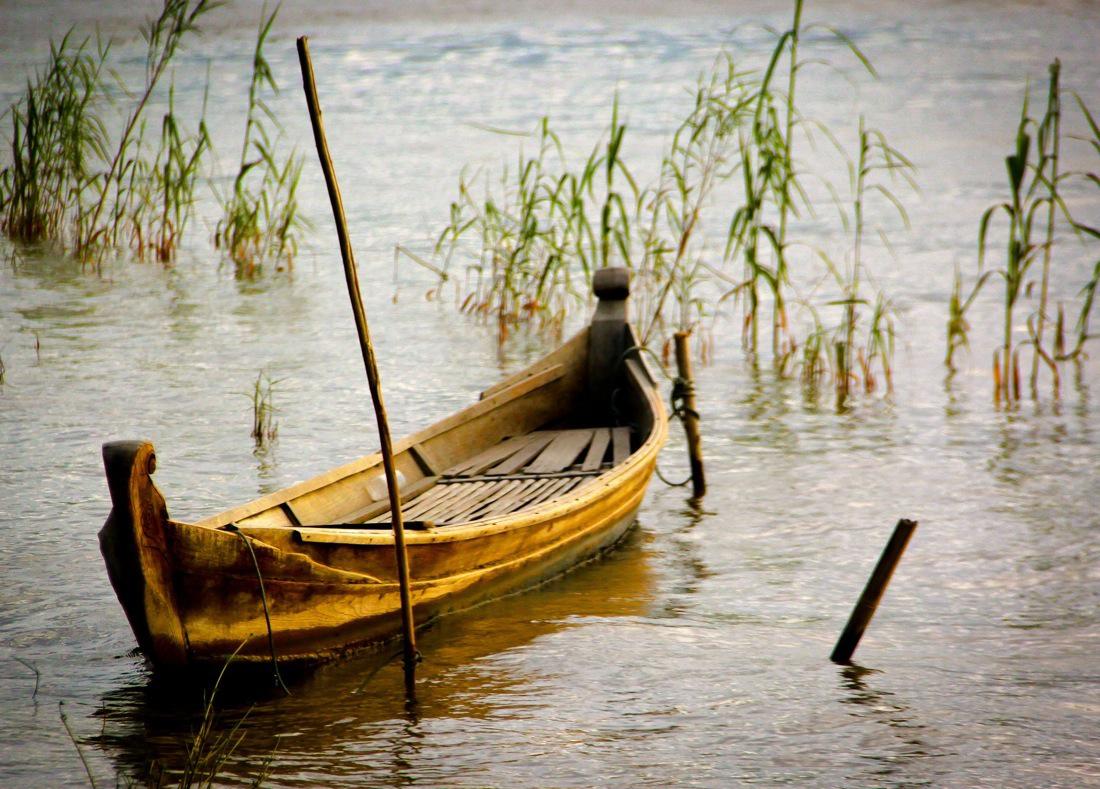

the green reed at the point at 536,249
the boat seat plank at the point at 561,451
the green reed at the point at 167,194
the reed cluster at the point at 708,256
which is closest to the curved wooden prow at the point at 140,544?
the boat seat plank at the point at 561,451

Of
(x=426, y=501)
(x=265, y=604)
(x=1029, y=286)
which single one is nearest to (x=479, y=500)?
(x=426, y=501)

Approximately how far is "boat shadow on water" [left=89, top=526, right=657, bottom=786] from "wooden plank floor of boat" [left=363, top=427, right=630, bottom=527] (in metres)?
0.53

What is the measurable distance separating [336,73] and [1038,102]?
40.5 ft

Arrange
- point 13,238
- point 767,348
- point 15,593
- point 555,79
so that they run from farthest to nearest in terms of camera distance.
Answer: point 555,79 < point 13,238 < point 767,348 < point 15,593

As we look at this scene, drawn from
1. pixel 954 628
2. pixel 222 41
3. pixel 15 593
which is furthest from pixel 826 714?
pixel 222 41

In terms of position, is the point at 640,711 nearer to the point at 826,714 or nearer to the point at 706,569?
the point at 826,714

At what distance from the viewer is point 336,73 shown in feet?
80.2

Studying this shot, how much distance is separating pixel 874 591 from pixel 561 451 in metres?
2.32

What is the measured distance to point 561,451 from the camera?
6.48m

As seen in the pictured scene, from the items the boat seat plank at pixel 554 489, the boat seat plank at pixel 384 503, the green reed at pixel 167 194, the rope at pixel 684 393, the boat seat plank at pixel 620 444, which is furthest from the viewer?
the green reed at pixel 167 194

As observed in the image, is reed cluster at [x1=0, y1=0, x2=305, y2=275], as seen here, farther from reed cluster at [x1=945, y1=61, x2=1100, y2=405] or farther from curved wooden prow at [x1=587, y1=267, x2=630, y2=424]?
reed cluster at [x1=945, y1=61, x2=1100, y2=405]

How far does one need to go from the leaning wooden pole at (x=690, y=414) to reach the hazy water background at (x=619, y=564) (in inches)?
5.8

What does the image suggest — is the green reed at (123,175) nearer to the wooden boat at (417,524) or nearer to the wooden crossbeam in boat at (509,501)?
the wooden boat at (417,524)

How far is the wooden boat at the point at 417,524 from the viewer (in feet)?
12.6
